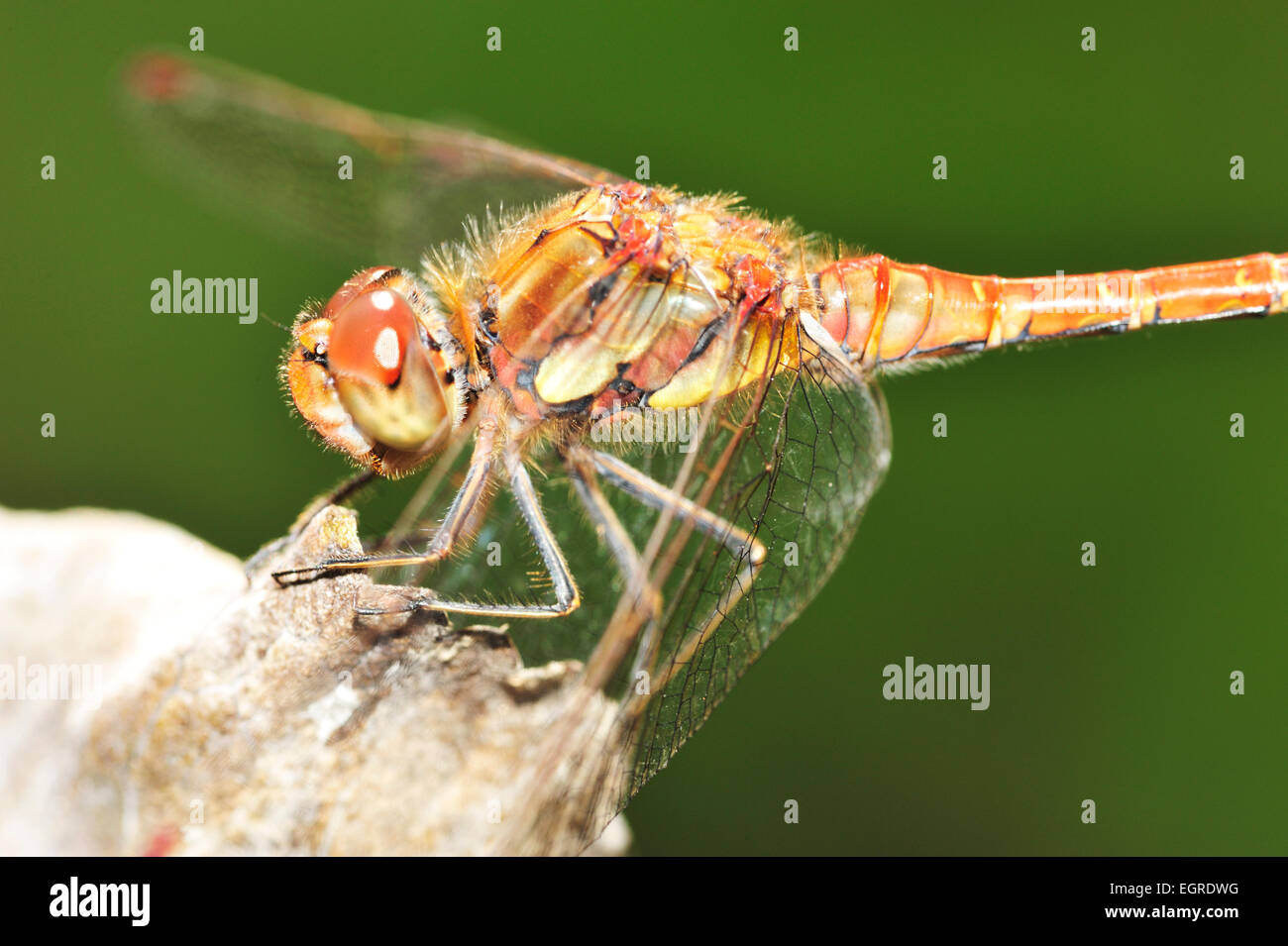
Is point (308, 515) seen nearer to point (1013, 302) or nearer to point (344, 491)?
point (344, 491)

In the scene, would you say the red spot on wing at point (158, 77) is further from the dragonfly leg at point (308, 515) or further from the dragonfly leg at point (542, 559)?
the dragonfly leg at point (542, 559)

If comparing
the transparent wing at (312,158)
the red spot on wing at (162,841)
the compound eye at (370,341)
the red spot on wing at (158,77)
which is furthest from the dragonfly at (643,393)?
the red spot on wing at (158,77)

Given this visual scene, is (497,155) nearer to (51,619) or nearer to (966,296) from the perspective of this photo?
(966,296)

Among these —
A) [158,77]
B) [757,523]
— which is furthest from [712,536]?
[158,77]

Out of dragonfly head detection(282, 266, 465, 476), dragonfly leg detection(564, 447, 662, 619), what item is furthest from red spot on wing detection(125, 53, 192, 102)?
dragonfly leg detection(564, 447, 662, 619)

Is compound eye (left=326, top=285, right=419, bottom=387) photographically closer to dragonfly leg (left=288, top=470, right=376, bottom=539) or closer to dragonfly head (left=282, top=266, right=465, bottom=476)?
dragonfly head (left=282, top=266, right=465, bottom=476)

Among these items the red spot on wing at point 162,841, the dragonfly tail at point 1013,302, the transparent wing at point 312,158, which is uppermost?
the transparent wing at point 312,158
